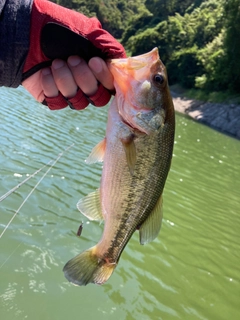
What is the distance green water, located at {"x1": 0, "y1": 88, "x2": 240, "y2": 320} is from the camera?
212 inches

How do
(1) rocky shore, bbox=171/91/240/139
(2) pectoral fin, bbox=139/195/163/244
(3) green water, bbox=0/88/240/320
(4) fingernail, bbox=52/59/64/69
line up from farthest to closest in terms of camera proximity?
(1) rocky shore, bbox=171/91/240/139 → (3) green water, bbox=0/88/240/320 → (2) pectoral fin, bbox=139/195/163/244 → (4) fingernail, bbox=52/59/64/69

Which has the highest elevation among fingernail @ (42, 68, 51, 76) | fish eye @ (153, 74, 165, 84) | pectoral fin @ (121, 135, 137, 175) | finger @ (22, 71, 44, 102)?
→ fish eye @ (153, 74, 165, 84)

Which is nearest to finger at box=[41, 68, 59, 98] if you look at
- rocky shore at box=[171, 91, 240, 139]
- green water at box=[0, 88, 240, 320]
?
green water at box=[0, 88, 240, 320]

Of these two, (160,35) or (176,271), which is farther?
(160,35)

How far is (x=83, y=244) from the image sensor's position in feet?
22.2

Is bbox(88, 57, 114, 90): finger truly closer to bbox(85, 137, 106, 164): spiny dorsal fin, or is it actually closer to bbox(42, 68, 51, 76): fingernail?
bbox(42, 68, 51, 76): fingernail

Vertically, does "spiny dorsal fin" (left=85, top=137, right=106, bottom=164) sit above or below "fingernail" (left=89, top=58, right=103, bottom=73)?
below

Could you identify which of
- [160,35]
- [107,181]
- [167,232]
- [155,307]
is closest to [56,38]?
[107,181]

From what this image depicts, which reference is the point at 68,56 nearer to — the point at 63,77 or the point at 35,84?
the point at 63,77

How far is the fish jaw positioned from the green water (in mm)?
3409

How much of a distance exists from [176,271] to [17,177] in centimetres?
413

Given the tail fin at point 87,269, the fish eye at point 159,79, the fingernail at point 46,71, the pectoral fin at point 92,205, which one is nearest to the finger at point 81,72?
the fingernail at point 46,71

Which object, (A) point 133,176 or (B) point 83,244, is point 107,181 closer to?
(A) point 133,176

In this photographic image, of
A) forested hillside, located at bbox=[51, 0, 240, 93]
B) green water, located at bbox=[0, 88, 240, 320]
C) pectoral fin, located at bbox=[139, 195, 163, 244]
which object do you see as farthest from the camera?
forested hillside, located at bbox=[51, 0, 240, 93]
